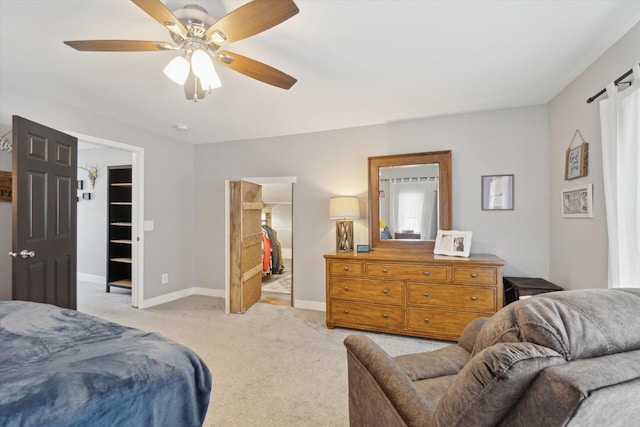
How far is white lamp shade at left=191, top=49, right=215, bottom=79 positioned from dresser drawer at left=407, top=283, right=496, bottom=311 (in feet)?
8.18

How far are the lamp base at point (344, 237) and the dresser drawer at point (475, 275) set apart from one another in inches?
47.3

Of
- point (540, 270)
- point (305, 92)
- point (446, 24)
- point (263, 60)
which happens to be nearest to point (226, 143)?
point (305, 92)

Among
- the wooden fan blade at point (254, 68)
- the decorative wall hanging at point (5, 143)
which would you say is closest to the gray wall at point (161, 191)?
the decorative wall hanging at point (5, 143)

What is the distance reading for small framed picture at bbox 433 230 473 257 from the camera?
9.98 feet

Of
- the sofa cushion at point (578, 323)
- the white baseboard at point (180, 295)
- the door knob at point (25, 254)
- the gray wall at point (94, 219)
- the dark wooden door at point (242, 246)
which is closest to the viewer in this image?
the sofa cushion at point (578, 323)

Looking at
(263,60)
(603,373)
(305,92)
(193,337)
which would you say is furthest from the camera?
(193,337)

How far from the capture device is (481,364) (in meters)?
0.70

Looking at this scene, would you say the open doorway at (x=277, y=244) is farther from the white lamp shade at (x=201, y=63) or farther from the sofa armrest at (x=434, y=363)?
the white lamp shade at (x=201, y=63)

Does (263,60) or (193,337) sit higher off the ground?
(263,60)

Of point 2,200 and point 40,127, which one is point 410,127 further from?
point 2,200

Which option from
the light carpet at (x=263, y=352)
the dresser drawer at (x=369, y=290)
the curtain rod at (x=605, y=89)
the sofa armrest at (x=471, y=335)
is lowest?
the light carpet at (x=263, y=352)

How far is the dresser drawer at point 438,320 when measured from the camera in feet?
9.04

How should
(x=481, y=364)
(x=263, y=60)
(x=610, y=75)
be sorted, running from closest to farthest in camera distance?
(x=481, y=364)
(x=610, y=75)
(x=263, y=60)

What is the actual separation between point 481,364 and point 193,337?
9.82 feet
